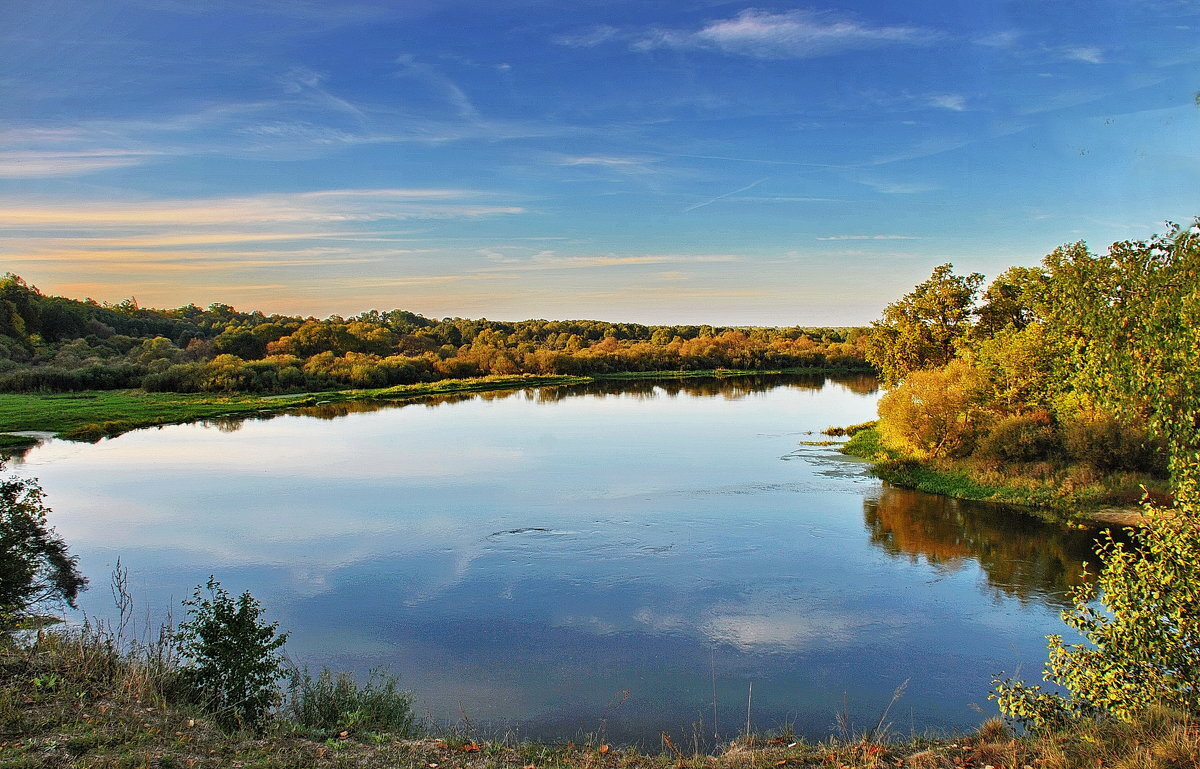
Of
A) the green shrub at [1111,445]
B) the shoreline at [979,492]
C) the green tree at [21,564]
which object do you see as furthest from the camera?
the green shrub at [1111,445]

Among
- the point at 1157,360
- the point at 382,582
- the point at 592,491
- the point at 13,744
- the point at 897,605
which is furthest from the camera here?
the point at 592,491

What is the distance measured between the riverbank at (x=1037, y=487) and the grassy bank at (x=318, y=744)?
45.2ft

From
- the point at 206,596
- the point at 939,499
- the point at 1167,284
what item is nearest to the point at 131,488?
the point at 206,596

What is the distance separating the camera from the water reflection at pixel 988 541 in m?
16.3

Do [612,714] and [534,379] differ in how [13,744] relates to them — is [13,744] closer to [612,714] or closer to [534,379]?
[612,714]

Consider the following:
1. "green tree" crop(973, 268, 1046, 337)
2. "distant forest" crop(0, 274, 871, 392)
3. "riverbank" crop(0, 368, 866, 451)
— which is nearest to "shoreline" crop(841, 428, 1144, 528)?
"green tree" crop(973, 268, 1046, 337)

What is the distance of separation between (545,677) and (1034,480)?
19419 mm

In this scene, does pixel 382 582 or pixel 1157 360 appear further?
pixel 382 582

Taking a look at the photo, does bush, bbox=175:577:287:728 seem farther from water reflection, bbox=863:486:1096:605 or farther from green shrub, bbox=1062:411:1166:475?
green shrub, bbox=1062:411:1166:475

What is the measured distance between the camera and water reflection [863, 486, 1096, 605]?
53.5ft

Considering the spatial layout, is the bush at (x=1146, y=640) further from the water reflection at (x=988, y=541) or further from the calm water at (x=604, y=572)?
the water reflection at (x=988, y=541)

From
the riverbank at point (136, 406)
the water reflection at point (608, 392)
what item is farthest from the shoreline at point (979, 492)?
the riverbank at point (136, 406)

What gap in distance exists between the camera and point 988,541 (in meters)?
19.4

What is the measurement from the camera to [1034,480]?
23531mm
